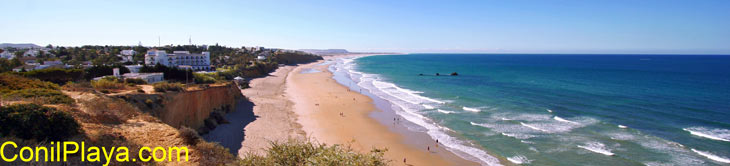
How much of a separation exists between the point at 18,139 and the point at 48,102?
16.9 feet

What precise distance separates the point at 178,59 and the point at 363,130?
161 ft

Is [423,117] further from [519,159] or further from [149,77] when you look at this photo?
[149,77]

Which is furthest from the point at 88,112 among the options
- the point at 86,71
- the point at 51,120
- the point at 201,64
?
the point at 201,64

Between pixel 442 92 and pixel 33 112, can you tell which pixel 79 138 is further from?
pixel 442 92

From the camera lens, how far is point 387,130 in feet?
76.2

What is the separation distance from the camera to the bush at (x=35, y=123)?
9.04 meters

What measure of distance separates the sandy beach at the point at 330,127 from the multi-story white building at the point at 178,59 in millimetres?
26194

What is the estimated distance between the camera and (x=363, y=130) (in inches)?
915

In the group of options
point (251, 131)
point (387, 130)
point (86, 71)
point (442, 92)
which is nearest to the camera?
point (251, 131)

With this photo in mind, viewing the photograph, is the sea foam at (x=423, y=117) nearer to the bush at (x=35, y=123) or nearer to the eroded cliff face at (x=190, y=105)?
the eroded cliff face at (x=190, y=105)

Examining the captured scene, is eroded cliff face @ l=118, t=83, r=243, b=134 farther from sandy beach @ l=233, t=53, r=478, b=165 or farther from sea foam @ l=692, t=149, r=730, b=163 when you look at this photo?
sea foam @ l=692, t=149, r=730, b=163

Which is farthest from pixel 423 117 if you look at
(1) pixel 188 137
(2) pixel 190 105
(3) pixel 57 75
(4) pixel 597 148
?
(3) pixel 57 75

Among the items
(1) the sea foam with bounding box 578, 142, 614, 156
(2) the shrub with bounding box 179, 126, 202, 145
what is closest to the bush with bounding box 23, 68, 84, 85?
(2) the shrub with bounding box 179, 126, 202, 145

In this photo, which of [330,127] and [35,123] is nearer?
[35,123]
